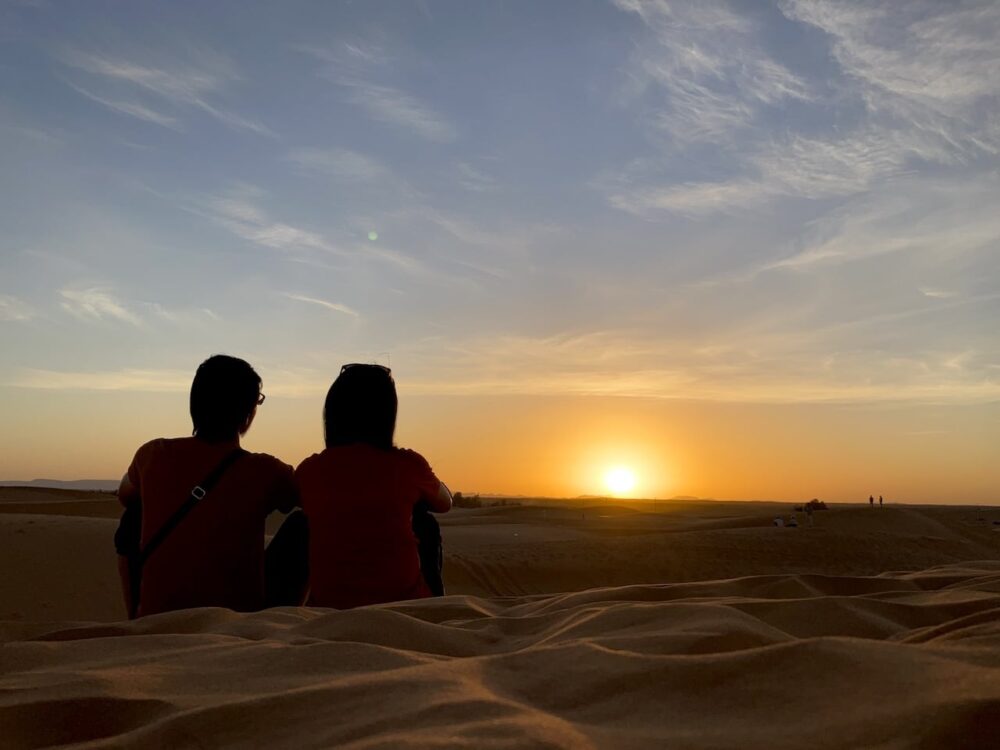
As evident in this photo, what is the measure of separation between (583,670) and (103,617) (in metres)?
7.56

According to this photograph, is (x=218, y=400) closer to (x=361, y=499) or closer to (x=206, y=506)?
(x=206, y=506)

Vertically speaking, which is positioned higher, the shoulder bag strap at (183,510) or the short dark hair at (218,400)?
the short dark hair at (218,400)

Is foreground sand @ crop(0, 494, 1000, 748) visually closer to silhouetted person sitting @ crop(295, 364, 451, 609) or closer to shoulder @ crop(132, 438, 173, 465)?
silhouetted person sitting @ crop(295, 364, 451, 609)

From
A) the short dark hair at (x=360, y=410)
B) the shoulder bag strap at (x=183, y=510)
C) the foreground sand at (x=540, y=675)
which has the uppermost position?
the short dark hair at (x=360, y=410)

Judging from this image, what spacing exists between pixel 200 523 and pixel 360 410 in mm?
886

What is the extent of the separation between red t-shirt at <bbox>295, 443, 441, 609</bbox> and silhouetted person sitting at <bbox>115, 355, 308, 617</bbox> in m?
0.28

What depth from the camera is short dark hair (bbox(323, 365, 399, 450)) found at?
3.86m

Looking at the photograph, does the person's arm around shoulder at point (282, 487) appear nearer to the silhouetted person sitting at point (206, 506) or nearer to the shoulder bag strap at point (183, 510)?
the silhouetted person sitting at point (206, 506)

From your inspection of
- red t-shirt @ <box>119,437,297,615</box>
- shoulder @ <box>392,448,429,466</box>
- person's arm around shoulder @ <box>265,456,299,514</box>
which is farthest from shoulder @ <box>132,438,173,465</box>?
shoulder @ <box>392,448,429,466</box>

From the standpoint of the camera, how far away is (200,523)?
368cm

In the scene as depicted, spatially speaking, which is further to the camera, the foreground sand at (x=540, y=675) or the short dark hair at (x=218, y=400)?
the short dark hair at (x=218, y=400)

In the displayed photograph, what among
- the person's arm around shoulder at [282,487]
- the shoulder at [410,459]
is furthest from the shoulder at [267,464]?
the shoulder at [410,459]

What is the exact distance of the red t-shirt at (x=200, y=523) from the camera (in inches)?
143

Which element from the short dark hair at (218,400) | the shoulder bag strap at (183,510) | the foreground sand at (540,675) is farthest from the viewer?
the short dark hair at (218,400)
